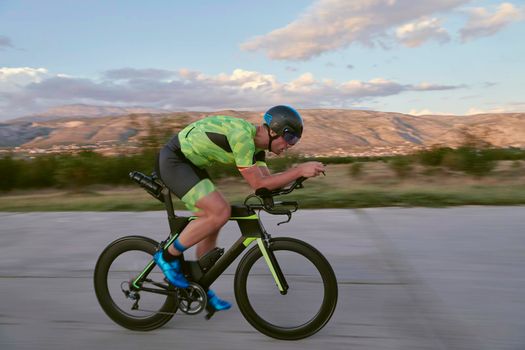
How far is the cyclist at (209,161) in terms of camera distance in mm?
3158

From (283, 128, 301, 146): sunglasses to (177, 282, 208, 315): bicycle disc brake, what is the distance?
1136 mm

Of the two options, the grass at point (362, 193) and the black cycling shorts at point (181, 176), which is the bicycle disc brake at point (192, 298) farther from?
the grass at point (362, 193)

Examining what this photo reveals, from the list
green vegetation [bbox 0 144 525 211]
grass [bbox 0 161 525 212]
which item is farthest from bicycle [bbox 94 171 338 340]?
green vegetation [bbox 0 144 525 211]

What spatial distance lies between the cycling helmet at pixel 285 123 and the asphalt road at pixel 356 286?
134 cm

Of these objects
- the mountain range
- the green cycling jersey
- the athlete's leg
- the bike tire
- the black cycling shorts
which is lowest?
the mountain range

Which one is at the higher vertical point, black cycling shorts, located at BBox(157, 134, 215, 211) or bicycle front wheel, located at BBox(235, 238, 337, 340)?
black cycling shorts, located at BBox(157, 134, 215, 211)

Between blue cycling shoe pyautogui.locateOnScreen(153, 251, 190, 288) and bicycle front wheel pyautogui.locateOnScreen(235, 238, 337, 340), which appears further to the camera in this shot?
blue cycling shoe pyautogui.locateOnScreen(153, 251, 190, 288)

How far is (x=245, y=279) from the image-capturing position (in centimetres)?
329

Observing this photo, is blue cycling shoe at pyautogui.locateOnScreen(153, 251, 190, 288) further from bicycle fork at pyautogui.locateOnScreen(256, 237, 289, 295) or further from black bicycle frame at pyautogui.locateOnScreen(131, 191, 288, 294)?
bicycle fork at pyautogui.locateOnScreen(256, 237, 289, 295)

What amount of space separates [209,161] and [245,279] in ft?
2.74

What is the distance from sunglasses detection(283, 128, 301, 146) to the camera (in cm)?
325

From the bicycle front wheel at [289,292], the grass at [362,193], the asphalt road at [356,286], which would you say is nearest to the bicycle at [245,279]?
the bicycle front wheel at [289,292]

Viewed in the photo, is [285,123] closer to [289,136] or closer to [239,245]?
[289,136]

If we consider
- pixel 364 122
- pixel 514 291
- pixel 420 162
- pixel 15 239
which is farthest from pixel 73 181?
pixel 364 122
